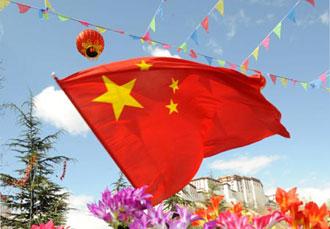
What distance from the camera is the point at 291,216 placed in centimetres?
150

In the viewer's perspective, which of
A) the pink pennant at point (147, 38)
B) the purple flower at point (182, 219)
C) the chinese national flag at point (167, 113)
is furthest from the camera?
the pink pennant at point (147, 38)

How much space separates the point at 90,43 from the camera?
7570 mm

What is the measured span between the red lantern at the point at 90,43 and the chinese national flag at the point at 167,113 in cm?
320

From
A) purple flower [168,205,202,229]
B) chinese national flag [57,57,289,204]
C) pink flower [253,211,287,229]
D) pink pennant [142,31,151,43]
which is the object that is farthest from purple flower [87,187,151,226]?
pink pennant [142,31,151,43]

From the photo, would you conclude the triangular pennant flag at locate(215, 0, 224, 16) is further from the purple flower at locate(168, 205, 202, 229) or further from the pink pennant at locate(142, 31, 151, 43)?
the purple flower at locate(168, 205, 202, 229)

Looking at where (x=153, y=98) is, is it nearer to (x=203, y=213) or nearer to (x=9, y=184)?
(x=203, y=213)

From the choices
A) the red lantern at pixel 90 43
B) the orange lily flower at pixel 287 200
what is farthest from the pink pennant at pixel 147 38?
the orange lily flower at pixel 287 200

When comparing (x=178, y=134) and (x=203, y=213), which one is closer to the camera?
(x=203, y=213)

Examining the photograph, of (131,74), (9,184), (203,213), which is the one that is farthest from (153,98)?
(9,184)

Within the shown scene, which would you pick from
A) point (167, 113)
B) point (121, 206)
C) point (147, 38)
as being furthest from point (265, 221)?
point (147, 38)

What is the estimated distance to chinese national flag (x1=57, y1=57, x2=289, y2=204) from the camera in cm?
Result: 381

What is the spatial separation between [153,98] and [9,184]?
47.3 feet

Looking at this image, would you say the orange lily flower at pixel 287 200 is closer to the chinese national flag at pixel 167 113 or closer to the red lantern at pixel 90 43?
the chinese national flag at pixel 167 113

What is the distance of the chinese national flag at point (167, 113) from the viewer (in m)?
3.81
